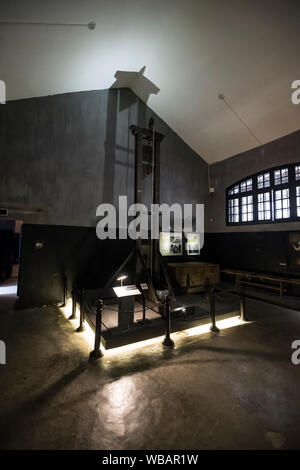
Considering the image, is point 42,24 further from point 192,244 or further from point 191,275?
point 192,244

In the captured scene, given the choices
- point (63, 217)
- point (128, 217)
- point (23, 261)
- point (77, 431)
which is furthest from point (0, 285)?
point (77, 431)

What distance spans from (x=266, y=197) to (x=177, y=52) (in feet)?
15.4

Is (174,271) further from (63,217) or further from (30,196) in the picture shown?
(30,196)

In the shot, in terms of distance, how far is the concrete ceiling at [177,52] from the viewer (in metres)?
3.70

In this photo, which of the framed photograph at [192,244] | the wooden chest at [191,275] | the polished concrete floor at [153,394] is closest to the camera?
the polished concrete floor at [153,394]

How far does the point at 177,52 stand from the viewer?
498 centimetres

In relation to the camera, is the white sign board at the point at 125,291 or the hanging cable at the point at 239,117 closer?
the white sign board at the point at 125,291

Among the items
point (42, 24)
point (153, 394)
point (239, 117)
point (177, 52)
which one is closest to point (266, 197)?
point (239, 117)

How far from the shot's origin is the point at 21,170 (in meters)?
4.84

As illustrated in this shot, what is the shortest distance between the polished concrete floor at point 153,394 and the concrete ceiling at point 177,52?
513cm

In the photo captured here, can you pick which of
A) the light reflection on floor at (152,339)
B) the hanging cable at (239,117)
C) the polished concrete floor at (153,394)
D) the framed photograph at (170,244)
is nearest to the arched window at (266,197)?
the hanging cable at (239,117)

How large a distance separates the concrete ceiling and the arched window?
117 centimetres

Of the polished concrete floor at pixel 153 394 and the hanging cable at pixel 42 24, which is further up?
the hanging cable at pixel 42 24

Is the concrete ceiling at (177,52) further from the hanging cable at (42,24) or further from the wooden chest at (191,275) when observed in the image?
the wooden chest at (191,275)
